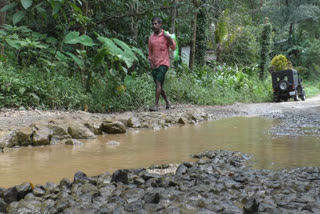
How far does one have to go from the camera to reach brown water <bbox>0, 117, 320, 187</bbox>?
2.96 meters

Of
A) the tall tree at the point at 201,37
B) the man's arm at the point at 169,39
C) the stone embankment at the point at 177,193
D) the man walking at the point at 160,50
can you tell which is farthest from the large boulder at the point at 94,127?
the tall tree at the point at 201,37

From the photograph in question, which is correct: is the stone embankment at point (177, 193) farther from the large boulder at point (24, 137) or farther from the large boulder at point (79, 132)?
the large boulder at point (79, 132)

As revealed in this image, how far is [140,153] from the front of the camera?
12.1 feet

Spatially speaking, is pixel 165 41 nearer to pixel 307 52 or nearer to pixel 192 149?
pixel 192 149

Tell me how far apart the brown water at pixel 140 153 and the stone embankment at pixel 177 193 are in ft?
1.31

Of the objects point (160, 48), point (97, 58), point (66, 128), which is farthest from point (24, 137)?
point (160, 48)

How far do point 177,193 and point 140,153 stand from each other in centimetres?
151

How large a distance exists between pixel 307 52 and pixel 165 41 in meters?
27.0

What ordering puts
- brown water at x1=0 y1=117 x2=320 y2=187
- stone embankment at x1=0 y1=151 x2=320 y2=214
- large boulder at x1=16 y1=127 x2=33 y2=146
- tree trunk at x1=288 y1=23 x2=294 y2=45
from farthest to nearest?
tree trunk at x1=288 y1=23 x2=294 y2=45 < large boulder at x1=16 y1=127 x2=33 y2=146 < brown water at x1=0 y1=117 x2=320 y2=187 < stone embankment at x1=0 y1=151 x2=320 y2=214

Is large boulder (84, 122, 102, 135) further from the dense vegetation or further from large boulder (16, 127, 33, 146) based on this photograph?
the dense vegetation

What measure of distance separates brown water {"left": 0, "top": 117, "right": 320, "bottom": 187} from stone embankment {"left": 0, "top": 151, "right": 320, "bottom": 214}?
40 centimetres

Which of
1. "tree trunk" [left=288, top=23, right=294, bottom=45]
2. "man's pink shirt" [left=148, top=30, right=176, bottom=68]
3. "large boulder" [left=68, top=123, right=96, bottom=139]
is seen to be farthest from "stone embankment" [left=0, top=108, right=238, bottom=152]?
"tree trunk" [left=288, top=23, right=294, bottom=45]

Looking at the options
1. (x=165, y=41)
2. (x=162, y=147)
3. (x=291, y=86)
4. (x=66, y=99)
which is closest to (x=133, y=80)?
(x=165, y=41)

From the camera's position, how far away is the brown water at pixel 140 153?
2965 mm
